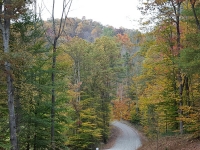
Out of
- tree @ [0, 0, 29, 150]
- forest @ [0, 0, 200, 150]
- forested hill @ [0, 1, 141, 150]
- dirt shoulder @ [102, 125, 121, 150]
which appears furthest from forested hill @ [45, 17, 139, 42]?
tree @ [0, 0, 29, 150]

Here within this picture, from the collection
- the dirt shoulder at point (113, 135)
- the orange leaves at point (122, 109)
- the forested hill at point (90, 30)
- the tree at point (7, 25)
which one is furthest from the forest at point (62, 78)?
the forested hill at point (90, 30)

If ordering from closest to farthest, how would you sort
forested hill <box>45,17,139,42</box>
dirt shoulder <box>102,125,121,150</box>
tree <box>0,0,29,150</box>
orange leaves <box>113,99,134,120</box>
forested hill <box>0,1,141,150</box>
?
tree <box>0,0,29,150</box> < forested hill <box>0,1,141,150</box> < dirt shoulder <box>102,125,121,150</box> < orange leaves <box>113,99,134,120</box> < forested hill <box>45,17,139,42</box>

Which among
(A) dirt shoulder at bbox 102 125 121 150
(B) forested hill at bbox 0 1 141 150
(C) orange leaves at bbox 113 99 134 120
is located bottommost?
(A) dirt shoulder at bbox 102 125 121 150

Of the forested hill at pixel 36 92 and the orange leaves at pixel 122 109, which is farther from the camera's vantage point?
the orange leaves at pixel 122 109

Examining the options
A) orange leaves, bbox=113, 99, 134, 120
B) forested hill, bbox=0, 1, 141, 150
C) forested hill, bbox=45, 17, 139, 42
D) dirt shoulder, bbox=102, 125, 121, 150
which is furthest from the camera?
forested hill, bbox=45, 17, 139, 42

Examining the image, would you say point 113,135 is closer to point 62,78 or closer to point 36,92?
point 62,78

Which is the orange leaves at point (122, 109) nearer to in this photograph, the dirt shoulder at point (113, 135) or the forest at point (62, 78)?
the dirt shoulder at point (113, 135)

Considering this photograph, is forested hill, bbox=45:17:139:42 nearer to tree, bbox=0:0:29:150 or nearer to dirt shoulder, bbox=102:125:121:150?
dirt shoulder, bbox=102:125:121:150

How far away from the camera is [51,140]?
13.7 metres

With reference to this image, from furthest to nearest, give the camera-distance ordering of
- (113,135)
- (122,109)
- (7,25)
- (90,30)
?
(90,30) < (122,109) < (113,135) < (7,25)

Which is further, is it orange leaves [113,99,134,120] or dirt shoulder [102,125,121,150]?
orange leaves [113,99,134,120]

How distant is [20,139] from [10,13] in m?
6.58

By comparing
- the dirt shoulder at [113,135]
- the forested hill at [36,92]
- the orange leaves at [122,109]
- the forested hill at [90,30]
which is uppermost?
the forested hill at [90,30]

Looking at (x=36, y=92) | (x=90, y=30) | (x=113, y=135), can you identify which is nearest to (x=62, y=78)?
(x=36, y=92)
